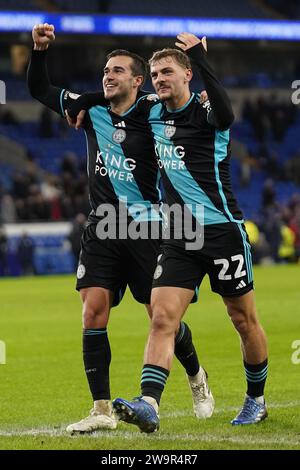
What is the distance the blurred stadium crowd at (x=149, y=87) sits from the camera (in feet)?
101

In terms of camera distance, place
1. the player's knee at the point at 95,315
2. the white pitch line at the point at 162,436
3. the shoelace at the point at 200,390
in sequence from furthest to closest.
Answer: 1. the shoelace at the point at 200,390
2. the player's knee at the point at 95,315
3. the white pitch line at the point at 162,436

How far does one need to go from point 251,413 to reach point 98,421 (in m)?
1.04

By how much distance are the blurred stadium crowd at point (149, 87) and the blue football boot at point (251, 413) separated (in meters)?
20.7

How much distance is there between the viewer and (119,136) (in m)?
7.61

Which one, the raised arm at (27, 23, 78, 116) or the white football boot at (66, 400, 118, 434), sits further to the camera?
the raised arm at (27, 23, 78, 116)

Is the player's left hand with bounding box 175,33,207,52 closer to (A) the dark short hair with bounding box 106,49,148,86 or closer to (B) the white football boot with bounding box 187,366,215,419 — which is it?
(A) the dark short hair with bounding box 106,49,148,86

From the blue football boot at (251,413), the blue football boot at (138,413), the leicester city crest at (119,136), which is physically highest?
the leicester city crest at (119,136)

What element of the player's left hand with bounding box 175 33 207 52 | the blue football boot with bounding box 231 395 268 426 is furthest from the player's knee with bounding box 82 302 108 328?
the player's left hand with bounding box 175 33 207 52

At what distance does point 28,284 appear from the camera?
25.3 m

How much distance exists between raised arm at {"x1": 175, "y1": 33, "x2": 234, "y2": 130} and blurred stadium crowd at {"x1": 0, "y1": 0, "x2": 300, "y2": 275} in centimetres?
2112

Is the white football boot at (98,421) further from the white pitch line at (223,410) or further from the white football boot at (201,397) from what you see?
the white football boot at (201,397)

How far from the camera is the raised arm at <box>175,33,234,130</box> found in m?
6.83

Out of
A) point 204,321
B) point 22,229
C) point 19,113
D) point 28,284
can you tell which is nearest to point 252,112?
point 19,113

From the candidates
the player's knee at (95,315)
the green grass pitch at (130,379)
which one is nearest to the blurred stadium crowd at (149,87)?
the green grass pitch at (130,379)
